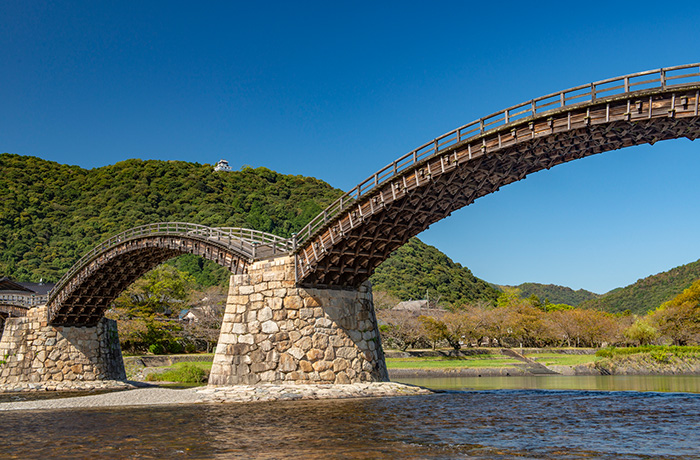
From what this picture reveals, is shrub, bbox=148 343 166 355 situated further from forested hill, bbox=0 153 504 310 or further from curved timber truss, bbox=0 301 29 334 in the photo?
forested hill, bbox=0 153 504 310

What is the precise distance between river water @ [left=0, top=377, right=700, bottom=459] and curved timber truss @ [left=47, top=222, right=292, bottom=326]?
1061cm

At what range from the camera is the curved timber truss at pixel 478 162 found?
19.5 metres

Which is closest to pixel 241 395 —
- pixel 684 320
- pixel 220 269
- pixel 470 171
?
pixel 470 171

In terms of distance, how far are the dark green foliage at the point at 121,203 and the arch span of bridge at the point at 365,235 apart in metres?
72.9

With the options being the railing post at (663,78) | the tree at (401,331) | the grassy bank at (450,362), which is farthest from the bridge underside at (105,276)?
the tree at (401,331)

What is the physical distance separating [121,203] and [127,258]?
79729 mm

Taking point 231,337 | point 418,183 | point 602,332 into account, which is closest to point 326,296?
point 231,337

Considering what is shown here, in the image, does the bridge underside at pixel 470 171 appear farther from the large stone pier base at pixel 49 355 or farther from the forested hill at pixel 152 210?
the forested hill at pixel 152 210

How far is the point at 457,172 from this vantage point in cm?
2395

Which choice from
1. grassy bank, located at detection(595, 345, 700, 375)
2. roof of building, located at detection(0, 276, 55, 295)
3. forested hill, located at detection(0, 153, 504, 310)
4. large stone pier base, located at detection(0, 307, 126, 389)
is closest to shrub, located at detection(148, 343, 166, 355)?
large stone pier base, located at detection(0, 307, 126, 389)

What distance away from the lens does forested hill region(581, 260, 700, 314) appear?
114 metres

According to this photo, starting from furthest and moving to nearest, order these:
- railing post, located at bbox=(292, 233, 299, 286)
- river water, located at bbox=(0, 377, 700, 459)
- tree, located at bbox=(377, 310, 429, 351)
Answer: tree, located at bbox=(377, 310, 429, 351)
railing post, located at bbox=(292, 233, 299, 286)
river water, located at bbox=(0, 377, 700, 459)

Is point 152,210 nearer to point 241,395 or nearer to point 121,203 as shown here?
point 121,203

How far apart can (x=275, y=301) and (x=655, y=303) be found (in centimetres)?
10865
